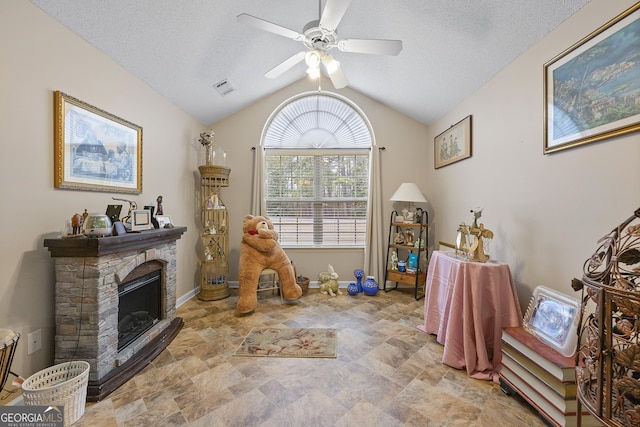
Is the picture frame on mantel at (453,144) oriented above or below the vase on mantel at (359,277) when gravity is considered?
above

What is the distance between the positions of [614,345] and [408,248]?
2.52 m

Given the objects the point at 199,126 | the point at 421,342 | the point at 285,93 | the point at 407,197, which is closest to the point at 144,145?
the point at 199,126

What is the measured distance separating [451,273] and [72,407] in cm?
263

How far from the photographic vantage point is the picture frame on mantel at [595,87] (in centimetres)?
123

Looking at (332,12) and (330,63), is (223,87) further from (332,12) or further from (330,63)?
(332,12)

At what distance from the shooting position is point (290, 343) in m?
2.19

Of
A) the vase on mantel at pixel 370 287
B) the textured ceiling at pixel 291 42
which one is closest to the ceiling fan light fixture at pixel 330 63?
the textured ceiling at pixel 291 42

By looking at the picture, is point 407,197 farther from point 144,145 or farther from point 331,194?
point 144,145

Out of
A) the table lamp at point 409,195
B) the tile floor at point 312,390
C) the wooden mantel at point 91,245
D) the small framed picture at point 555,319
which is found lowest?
the tile floor at point 312,390

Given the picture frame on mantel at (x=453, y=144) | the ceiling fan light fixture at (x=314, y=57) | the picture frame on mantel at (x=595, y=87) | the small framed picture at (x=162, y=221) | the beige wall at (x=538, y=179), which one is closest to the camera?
the picture frame on mantel at (x=595, y=87)

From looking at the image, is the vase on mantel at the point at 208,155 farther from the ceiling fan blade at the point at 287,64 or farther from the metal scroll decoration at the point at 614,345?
the metal scroll decoration at the point at 614,345

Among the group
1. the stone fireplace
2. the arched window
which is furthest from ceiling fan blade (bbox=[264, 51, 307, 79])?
the stone fireplace

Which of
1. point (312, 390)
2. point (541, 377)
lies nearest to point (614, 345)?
point (541, 377)

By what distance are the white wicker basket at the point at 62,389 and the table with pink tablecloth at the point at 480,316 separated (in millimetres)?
2384
